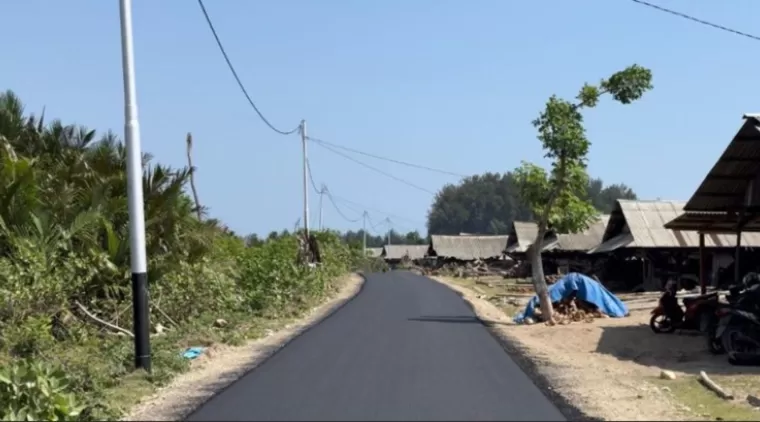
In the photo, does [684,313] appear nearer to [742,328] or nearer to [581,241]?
[742,328]

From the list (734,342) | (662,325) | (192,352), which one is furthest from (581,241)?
(192,352)

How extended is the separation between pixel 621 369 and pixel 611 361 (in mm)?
1189

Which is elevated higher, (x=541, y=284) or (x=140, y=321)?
(x=541, y=284)

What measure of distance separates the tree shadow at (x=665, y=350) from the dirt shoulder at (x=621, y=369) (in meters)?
0.02

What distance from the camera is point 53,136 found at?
23.3 metres

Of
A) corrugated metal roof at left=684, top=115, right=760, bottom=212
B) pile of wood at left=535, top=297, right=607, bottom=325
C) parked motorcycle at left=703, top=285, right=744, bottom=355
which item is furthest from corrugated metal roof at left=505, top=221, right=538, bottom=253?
parked motorcycle at left=703, top=285, right=744, bottom=355

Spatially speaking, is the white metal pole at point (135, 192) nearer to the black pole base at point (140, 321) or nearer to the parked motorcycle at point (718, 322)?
the black pole base at point (140, 321)

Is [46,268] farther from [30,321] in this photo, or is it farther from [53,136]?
[53,136]

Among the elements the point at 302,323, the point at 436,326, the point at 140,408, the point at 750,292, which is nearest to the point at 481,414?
the point at 140,408

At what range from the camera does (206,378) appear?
1298cm

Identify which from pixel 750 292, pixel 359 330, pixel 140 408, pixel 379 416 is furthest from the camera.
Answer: pixel 359 330

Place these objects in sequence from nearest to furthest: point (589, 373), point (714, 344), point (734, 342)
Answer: point (589, 373) → point (734, 342) → point (714, 344)

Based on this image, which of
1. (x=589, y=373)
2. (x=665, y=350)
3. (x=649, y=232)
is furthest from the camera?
(x=649, y=232)

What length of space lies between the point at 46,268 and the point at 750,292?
491 inches
